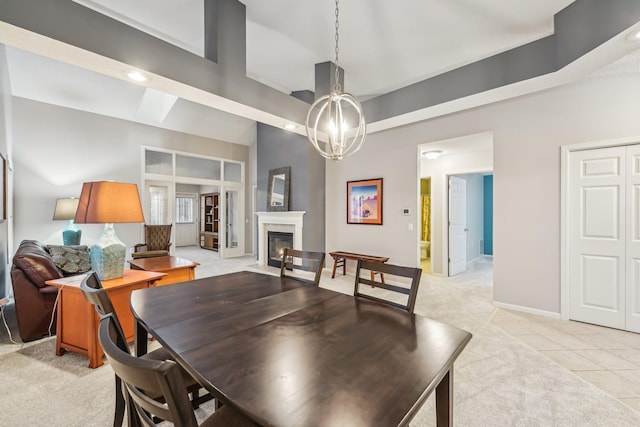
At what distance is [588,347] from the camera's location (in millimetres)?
2666

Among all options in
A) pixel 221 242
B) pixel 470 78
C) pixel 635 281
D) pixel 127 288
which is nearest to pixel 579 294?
pixel 635 281

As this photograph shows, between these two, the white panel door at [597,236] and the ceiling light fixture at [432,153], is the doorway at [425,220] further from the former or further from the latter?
the white panel door at [597,236]

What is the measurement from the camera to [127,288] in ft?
8.29

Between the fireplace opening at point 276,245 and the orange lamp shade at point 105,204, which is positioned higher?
the orange lamp shade at point 105,204

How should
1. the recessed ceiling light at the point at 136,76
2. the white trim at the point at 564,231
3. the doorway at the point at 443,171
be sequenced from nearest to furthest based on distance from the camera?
the recessed ceiling light at the point at 136,76, the white trim at the point at 564,231, the doorway at the point at 443,171

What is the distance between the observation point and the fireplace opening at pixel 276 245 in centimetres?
616

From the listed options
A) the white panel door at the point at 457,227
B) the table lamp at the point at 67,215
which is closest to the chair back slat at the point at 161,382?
the table lamp at the point at 67,215

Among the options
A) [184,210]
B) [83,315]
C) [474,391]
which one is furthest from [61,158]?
[474,391]

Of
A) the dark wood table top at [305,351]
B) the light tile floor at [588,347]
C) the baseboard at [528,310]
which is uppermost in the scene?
the dark wood table top at [305,351]

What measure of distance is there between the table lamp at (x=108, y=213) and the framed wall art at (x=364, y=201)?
12.3 ft

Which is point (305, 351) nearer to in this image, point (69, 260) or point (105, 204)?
point (105, 204)

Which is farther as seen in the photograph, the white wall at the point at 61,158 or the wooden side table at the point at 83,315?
the white wall at the point at 61,158

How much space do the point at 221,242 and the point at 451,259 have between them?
5.69m

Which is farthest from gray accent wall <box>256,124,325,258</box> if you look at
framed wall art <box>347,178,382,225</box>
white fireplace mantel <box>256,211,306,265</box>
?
framed wall art <box>347,178,382,225</box>
